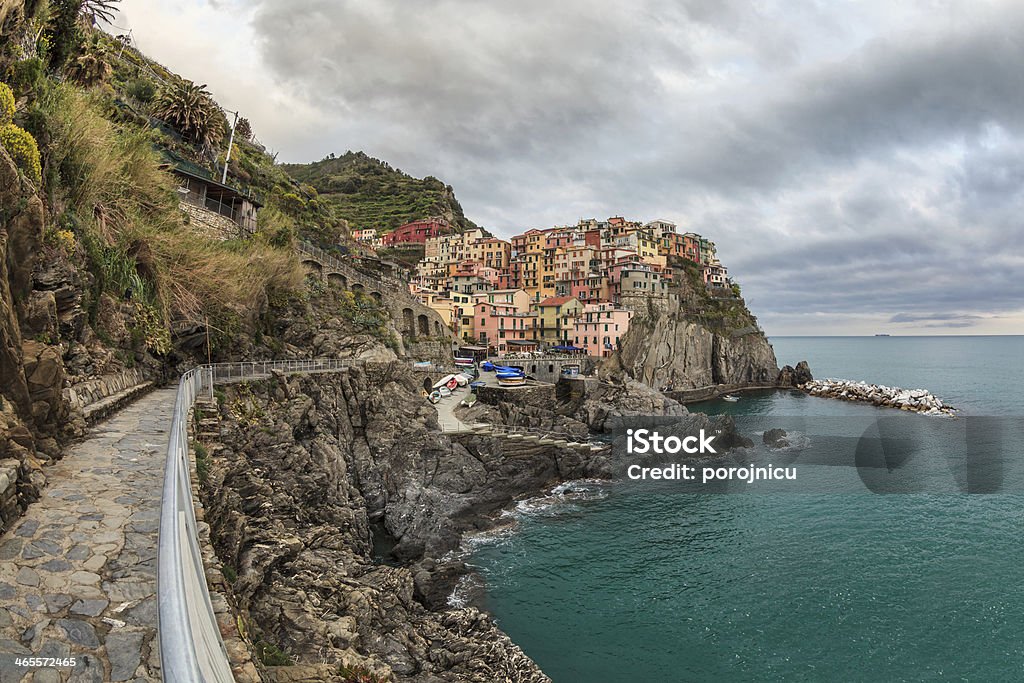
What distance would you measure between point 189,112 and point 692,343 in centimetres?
7138

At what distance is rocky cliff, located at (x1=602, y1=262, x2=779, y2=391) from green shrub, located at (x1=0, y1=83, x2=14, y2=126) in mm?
71706

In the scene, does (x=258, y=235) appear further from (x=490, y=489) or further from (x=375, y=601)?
(x=375, y=601)

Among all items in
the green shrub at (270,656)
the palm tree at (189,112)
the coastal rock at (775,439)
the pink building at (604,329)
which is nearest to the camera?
the green shrub at (270,656)

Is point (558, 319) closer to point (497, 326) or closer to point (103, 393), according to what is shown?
point (497, 326)

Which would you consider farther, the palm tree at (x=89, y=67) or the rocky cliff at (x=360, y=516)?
the palm tree at (x=89, y=67)

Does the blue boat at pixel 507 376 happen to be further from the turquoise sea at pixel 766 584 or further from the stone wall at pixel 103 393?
the stone wall at pixel 103 393

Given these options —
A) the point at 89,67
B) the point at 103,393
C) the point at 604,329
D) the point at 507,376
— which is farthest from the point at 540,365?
the point at 103,393

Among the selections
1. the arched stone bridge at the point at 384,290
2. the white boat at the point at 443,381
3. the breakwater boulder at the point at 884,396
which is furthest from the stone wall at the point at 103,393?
the breakwater boulder at the point at 884,396

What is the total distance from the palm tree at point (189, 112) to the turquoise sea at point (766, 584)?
36.0m

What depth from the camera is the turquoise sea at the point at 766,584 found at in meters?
18.0

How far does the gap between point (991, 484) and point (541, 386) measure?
116 ft

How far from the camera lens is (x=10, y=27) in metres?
11.2

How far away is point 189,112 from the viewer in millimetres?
38312

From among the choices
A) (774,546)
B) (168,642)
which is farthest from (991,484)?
(168,642)
